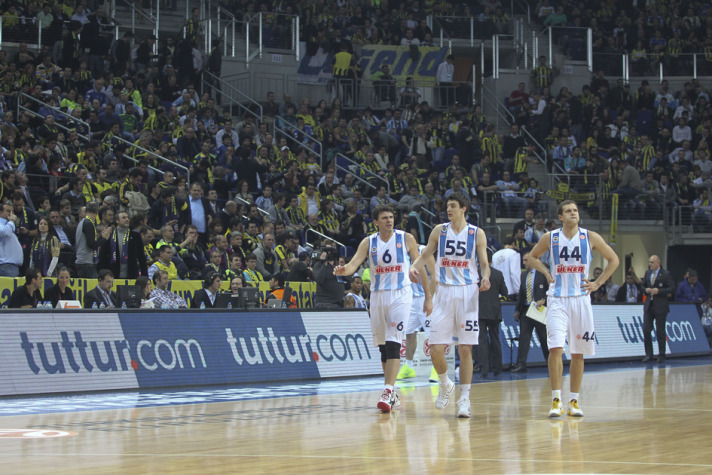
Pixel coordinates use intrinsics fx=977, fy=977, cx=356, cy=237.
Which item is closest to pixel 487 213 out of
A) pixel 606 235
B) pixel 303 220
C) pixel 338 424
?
pixel 606 235

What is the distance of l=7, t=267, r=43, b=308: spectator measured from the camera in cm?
1401

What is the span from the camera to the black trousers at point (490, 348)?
16922mm

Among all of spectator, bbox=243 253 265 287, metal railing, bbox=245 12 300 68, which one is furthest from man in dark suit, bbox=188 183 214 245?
metal railing, bbox=245 12 300 68

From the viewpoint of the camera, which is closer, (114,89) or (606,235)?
(114,89)

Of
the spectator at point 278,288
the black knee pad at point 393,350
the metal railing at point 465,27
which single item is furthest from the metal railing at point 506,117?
the black knee pad at point 393,350

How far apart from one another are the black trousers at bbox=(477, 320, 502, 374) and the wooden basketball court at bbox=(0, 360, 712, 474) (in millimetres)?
3293

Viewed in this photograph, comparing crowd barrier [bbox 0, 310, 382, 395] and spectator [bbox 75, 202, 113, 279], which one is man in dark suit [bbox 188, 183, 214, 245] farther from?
crowd barrier [bbox 0, 310, 382, 395]

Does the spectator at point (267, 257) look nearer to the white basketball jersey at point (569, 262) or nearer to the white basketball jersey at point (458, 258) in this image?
the white basketball jersey at point (458, 258)

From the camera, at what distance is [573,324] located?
10719 millimetres

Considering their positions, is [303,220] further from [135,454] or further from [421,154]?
[135,454]

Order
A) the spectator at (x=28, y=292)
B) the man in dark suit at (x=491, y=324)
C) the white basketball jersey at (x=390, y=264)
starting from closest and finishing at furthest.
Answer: the white basketball jersey at (x=390, y=264) → the spectator at (x=28, y=292) → the man in dark suit at (x=491, y=324)

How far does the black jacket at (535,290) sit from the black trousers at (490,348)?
38.5 inches

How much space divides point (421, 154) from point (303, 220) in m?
7.10

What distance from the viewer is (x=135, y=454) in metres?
7.59
